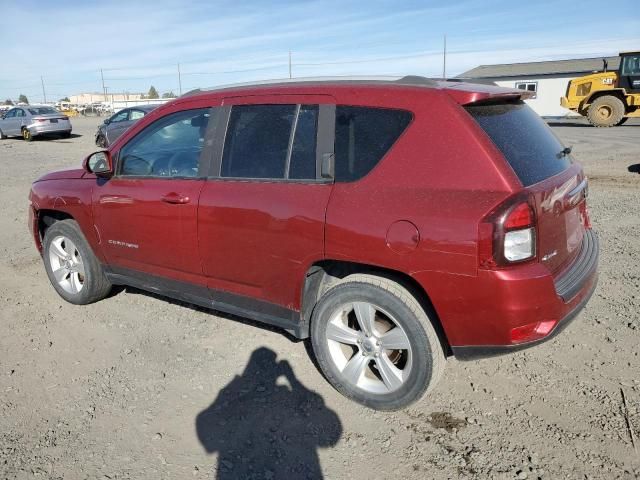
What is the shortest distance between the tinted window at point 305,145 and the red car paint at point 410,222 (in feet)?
0.25

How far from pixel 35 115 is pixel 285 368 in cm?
2460

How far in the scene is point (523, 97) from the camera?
3109mm

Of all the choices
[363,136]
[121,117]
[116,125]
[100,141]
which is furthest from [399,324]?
[121,117]

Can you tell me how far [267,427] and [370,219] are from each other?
50.8 inches

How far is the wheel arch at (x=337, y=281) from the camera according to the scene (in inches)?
111

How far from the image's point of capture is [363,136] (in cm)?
289

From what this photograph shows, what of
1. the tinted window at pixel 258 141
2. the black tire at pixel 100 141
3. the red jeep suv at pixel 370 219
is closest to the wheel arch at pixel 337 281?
the red jeep suv at pixel 370 219

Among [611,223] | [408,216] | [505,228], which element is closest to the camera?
[505,228]

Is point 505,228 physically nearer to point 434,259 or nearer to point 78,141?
point 434,259

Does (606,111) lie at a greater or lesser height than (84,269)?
greater

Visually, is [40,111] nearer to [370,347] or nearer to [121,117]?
[121,117]

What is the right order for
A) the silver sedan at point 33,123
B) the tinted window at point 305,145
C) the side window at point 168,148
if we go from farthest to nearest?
the silver sedan at point 33,123 → the side window at point 168,148 → the tinted window at point 305,145

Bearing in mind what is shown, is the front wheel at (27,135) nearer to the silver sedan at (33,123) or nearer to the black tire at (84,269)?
the silver sedan at (33,123)

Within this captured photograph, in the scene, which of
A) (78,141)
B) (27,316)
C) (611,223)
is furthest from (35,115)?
(611,223)
